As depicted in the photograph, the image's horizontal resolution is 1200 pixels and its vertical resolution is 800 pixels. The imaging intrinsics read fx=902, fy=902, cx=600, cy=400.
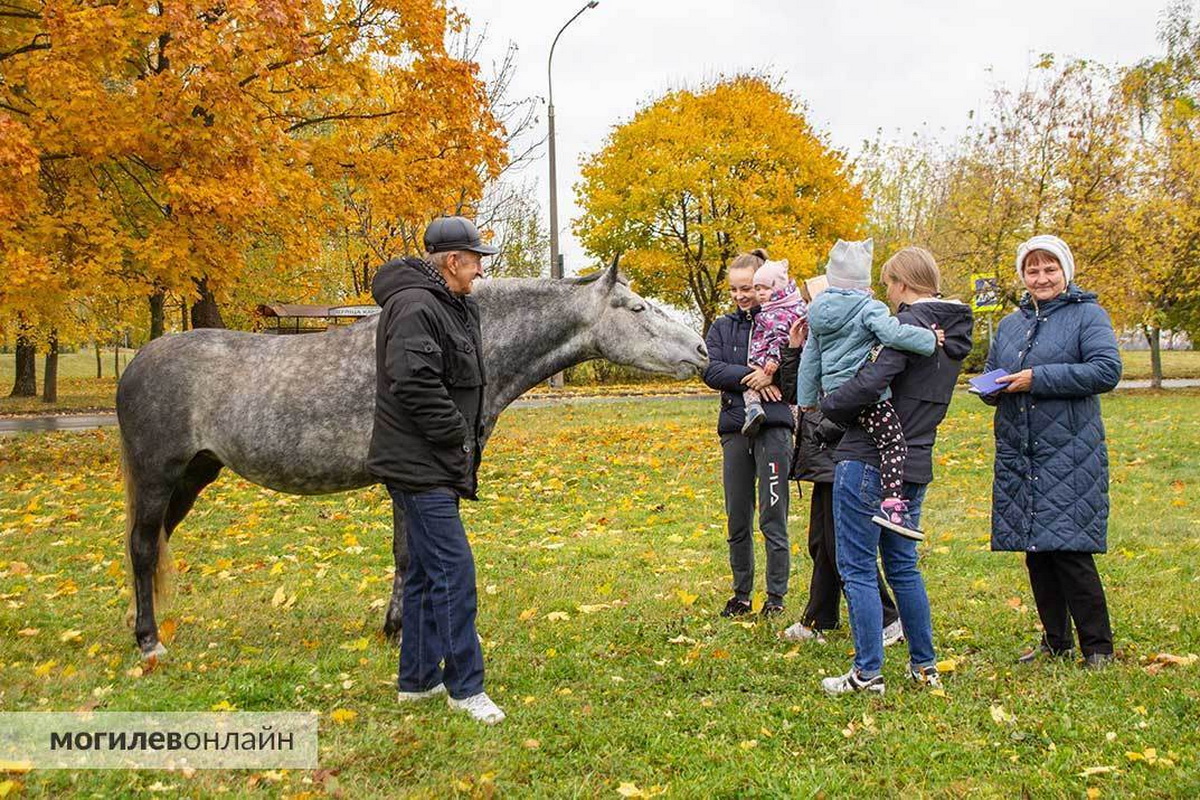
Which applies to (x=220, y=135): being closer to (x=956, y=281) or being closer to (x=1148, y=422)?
(x=1148, y=422)

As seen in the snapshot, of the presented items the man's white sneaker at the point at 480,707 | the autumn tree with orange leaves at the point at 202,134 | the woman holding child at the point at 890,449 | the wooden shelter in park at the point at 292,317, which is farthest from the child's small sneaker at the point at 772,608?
the wooden shelter in park at the point at 292,317

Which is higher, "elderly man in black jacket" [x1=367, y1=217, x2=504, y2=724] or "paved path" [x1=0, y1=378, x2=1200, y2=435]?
"elderly man in black jacket" [x1=367, y1=217, x2=504, y2=724]

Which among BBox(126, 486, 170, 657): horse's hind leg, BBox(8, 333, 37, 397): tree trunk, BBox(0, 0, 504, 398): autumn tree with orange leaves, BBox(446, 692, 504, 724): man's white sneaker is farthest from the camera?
BBox(8, 333, 37, 397): tree trunk

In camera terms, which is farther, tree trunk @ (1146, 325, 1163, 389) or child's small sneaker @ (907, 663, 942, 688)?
tree trunk @ (1146, 325, 1163, 389)

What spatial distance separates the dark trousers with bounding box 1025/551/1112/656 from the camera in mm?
4898

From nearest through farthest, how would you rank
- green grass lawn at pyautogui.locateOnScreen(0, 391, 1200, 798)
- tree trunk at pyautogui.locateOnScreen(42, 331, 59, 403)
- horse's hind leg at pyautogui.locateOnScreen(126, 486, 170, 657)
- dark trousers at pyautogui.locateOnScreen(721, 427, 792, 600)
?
green grass lawn at pyautogui.locateOnScreen(0, 391, 1200, 798), horse's hind leg at pyautogui.locateOnScreen(126, 486, 170, 657), dark trousers at pyautogui.locateOnScreen(721, 427, 792, 600), tree trunk at pyautogui.locateOnScreen(42, 331, 59, 403)

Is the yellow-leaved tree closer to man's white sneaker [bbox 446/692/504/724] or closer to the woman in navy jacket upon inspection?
the woman in navy jacket

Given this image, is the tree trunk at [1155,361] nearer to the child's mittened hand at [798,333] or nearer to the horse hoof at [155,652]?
the child's mittened hand at [798,333]

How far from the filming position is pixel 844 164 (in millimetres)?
32156

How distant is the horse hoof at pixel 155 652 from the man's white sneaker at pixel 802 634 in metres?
3.82

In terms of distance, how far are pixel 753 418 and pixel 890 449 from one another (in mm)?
1290

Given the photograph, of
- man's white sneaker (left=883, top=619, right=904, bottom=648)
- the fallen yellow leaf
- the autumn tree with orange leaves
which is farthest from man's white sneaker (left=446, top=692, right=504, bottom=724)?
the autumn tree with orange leaves

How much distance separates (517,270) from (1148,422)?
20.9 metres

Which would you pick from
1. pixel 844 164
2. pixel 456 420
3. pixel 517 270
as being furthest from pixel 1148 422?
pixel 517 270
